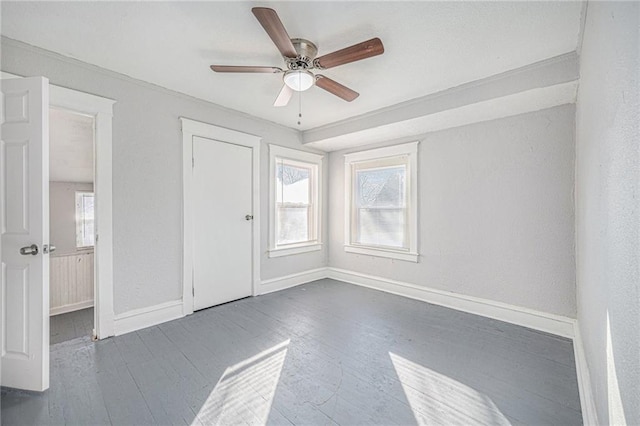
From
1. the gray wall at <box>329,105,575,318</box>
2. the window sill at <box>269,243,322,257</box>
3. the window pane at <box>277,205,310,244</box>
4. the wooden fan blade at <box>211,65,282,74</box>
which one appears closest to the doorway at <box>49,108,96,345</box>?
the wooden fan blade at <box>211,65,282,74</box>

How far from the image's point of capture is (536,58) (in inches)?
93.4

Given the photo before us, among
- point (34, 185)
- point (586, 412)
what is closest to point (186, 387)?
point (34, 185)

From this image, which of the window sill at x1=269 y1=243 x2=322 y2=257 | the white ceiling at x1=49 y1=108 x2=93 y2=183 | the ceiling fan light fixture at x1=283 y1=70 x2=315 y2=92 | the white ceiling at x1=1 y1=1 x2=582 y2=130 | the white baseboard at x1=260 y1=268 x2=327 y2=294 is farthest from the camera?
the window sill at x1=269 y1=243 x2=322 y2=257

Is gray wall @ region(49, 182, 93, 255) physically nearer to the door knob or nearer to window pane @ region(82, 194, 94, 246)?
window pane @ region(82, 194, 94, 246)

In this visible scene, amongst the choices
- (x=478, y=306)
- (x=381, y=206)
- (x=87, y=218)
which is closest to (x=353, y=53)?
(x=381, y=206)

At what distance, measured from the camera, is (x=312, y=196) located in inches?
190

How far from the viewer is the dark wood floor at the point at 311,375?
1685mm

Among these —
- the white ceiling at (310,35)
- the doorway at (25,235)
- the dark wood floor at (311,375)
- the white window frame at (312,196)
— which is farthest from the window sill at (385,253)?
the doorway at (25,235)

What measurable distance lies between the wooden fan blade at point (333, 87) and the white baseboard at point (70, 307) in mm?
3982

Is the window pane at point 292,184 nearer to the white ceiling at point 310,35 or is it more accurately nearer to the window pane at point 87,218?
the white ceiling at point 310,35

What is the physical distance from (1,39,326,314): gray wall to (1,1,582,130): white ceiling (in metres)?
0.17

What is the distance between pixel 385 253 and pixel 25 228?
3810mm

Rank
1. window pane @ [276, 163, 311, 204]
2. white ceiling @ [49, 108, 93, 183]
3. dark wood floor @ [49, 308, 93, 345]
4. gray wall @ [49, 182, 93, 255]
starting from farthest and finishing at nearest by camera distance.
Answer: gray wall @ [49, 182, 93, 255] → window pane @ [276, 163, 311, 204] → white ceiling @ [49, 108, 93, 183] → dark wood floor @ [49, 308, 93, 345]

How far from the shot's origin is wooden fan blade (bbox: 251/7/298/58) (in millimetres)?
1556
